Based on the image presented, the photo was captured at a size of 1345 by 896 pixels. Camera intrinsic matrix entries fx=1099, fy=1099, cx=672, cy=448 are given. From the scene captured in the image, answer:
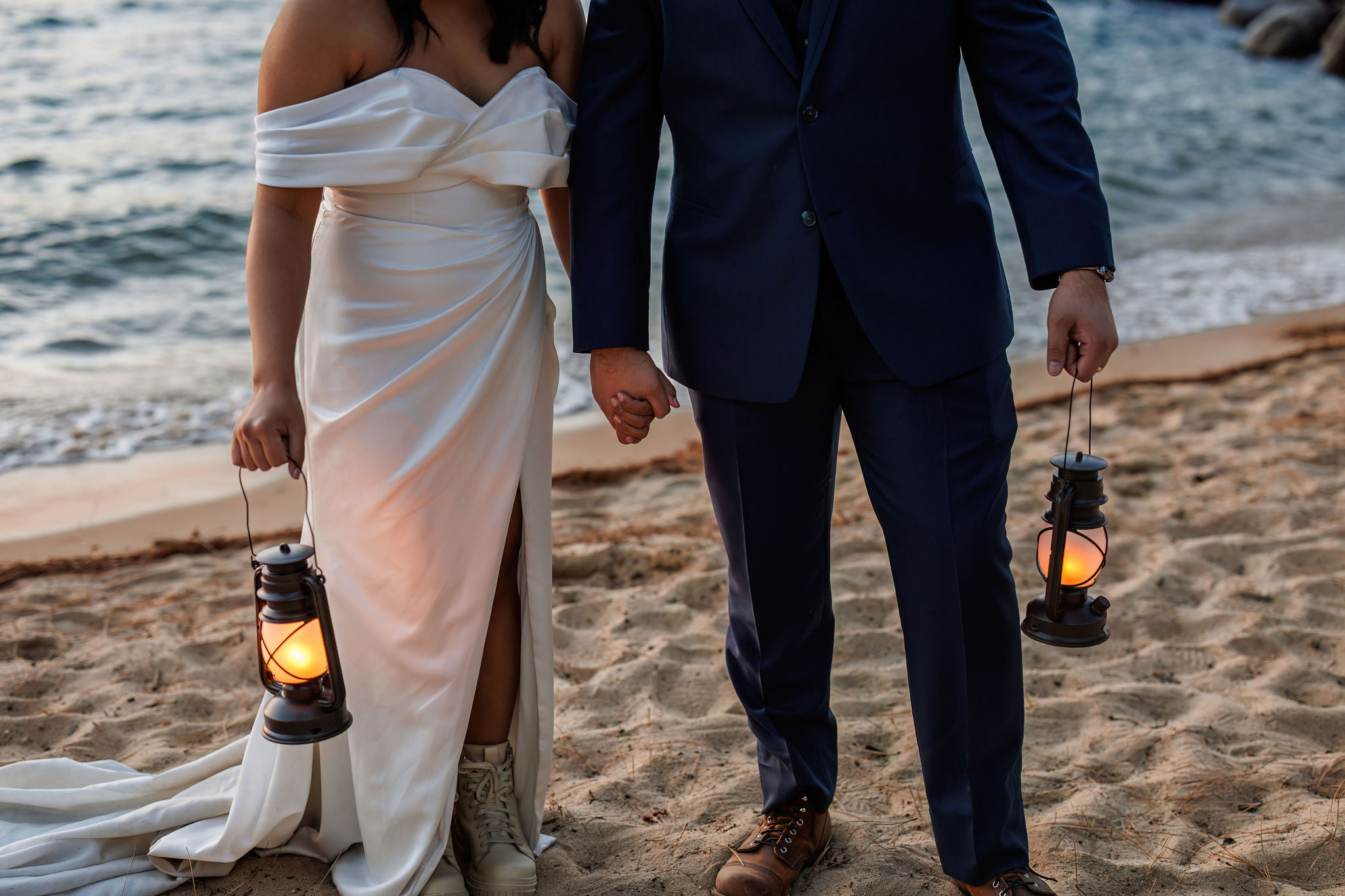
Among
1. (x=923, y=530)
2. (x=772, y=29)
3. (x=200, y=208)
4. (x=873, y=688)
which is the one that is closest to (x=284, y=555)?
(x=923, y=530)

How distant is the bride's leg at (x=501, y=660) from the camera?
2.33 m

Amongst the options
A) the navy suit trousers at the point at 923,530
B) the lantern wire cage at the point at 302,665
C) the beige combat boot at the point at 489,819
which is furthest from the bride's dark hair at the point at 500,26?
the beige combat boot at the point at 489,819

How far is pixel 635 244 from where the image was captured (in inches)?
84.9

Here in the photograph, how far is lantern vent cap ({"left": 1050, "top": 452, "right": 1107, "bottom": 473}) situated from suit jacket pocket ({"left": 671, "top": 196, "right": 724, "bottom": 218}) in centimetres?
77

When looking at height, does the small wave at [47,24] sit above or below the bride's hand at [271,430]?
above

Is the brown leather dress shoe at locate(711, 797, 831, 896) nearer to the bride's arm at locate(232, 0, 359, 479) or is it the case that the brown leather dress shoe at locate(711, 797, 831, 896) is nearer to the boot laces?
the boot laces

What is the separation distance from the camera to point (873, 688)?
123 inches

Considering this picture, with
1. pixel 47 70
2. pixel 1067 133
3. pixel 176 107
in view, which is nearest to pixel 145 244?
pixel 176 107

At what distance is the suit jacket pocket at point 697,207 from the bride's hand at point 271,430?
81 centimetres

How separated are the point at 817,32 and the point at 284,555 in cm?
128

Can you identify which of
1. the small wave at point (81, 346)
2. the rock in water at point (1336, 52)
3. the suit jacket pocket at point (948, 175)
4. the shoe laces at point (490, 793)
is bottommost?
the shoe laces at point (490, 793)

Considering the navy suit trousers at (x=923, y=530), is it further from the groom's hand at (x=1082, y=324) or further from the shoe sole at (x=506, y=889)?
the shoe sole at (x=506, y=889)

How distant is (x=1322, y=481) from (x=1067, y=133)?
307 centimetres

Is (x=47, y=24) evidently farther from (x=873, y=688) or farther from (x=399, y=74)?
(x=873, y=688)
